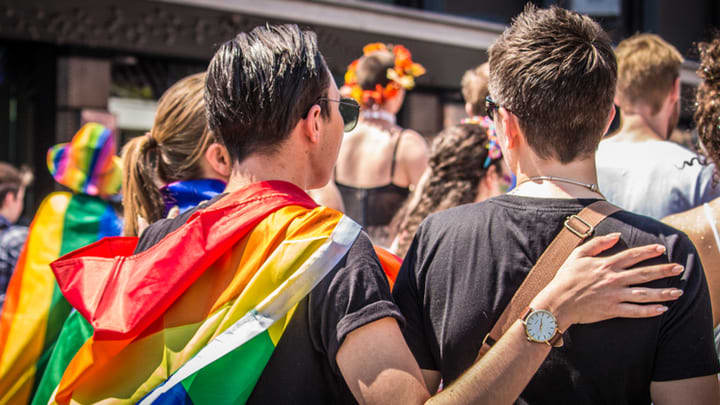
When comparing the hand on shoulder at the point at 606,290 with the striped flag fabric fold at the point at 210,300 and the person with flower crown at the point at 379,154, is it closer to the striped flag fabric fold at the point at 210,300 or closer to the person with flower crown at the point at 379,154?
the striped flag fabric fold at the point at 210,300

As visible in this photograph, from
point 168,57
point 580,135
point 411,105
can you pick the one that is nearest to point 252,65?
point 580,135

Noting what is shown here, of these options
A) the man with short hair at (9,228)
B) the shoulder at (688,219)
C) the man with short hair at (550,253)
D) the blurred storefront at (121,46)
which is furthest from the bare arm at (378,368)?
the blurred storefront at (121,46)

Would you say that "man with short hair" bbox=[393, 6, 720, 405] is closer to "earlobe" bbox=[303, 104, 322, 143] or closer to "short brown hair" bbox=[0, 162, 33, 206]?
"earlobe" bbox=[303, 104, 322, 143]

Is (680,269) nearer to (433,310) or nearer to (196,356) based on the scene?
(433,310)

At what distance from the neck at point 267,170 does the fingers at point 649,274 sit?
0.71 meters

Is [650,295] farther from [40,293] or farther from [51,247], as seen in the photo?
[51,247]

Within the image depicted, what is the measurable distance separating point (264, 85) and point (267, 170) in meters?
0.19

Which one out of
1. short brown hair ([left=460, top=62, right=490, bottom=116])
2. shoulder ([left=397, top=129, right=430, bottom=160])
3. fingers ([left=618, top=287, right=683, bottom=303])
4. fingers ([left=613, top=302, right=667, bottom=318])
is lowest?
shoulder ([left=397, top=129, right=430, bottom=160])

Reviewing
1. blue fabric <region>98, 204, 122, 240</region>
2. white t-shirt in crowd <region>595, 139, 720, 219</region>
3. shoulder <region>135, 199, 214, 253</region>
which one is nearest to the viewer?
shoulder <region>135, 199, 214, 253</region>

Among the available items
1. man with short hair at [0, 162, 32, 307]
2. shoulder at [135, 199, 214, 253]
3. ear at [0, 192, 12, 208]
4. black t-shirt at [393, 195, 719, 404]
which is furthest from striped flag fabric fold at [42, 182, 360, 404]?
ear at [0, 192, 12, 208]

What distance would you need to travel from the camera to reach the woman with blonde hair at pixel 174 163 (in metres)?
2.15

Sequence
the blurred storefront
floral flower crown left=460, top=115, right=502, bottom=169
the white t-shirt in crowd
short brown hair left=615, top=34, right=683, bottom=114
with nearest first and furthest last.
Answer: the white t-shirt in crowd < short brown hair left=615, top=34, right=683, bottom=114 < floral flower crown left=460, top=115, right=502, bottom=169 < the blurred storefront

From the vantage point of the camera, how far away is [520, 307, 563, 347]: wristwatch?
4.45 ft

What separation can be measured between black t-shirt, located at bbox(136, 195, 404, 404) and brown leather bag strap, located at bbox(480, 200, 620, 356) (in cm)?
22
